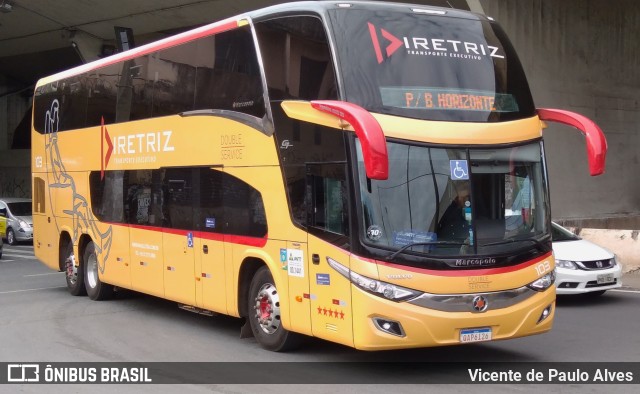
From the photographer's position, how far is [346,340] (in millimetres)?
8492

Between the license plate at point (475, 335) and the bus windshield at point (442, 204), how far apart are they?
76 cm

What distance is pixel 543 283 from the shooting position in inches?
350

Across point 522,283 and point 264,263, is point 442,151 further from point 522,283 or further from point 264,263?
point 264,263

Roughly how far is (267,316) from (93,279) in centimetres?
642

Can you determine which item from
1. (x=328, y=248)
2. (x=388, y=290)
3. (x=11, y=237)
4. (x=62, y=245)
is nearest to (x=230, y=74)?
(x=328, y=248)

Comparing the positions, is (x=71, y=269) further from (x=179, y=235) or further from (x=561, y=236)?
(x=561, y=236)

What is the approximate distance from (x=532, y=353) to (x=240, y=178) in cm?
411

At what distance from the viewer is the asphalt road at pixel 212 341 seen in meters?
9.61

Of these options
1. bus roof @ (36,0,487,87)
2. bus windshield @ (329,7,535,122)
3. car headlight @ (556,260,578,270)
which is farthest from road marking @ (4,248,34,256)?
bus windshield @ (329,7,535,122)

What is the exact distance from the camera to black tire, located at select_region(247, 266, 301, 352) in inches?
387

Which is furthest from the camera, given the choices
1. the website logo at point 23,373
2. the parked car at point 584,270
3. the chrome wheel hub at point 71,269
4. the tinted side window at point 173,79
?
the chrome wheel hub at point 71,269

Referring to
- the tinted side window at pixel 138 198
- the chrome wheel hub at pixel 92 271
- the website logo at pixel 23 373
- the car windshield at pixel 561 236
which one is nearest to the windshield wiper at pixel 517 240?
the website logo at pixel 23 373

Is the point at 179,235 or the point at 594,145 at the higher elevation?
the point at 594,145

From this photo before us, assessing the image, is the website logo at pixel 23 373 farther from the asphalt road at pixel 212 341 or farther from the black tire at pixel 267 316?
the black tire at pixel 267 316
